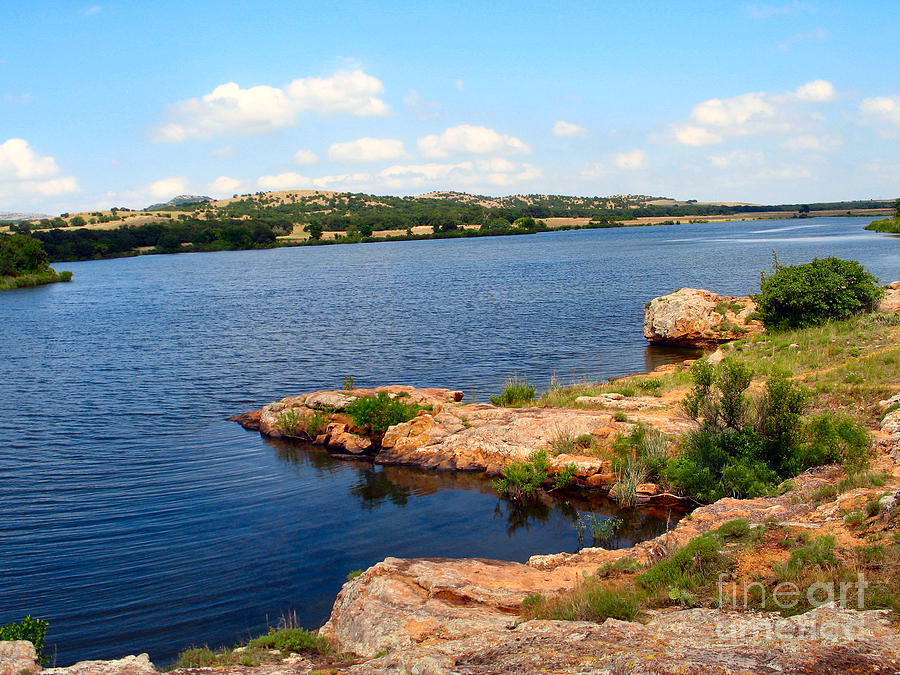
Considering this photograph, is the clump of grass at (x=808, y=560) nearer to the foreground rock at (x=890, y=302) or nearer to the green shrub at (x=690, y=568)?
the green shrub at (x=690, y=568)

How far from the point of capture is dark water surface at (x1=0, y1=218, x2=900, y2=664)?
10.6 metres

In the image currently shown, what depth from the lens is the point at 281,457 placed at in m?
17.4

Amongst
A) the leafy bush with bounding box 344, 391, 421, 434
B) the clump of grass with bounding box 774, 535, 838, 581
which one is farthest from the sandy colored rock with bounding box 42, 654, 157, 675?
the leafy bush with bounding box 344, 391, 421, 434

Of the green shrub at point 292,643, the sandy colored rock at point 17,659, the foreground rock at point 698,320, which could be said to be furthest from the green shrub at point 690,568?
the foreground rock at point 698,320

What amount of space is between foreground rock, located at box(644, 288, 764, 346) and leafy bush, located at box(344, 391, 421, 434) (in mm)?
15145

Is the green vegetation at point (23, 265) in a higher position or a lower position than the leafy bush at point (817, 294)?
higher

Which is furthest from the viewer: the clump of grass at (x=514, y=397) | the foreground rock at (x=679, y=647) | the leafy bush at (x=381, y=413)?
the clump of grass at (x=514, y=397)

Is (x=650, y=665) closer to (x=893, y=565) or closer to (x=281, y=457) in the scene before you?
(x=893, y=565)

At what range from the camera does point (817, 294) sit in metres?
23.7

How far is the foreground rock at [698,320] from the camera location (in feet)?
91.5

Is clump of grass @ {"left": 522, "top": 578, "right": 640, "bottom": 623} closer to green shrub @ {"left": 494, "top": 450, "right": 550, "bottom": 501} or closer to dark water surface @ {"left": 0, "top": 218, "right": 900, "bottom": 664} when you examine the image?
dark water surface @ {"left": 0, "top": 218, "right": 900, "bottom": 664}

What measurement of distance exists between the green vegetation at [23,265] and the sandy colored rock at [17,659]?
8182cm

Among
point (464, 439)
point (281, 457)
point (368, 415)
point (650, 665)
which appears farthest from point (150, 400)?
point (650, 665)

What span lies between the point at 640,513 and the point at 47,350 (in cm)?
3209
